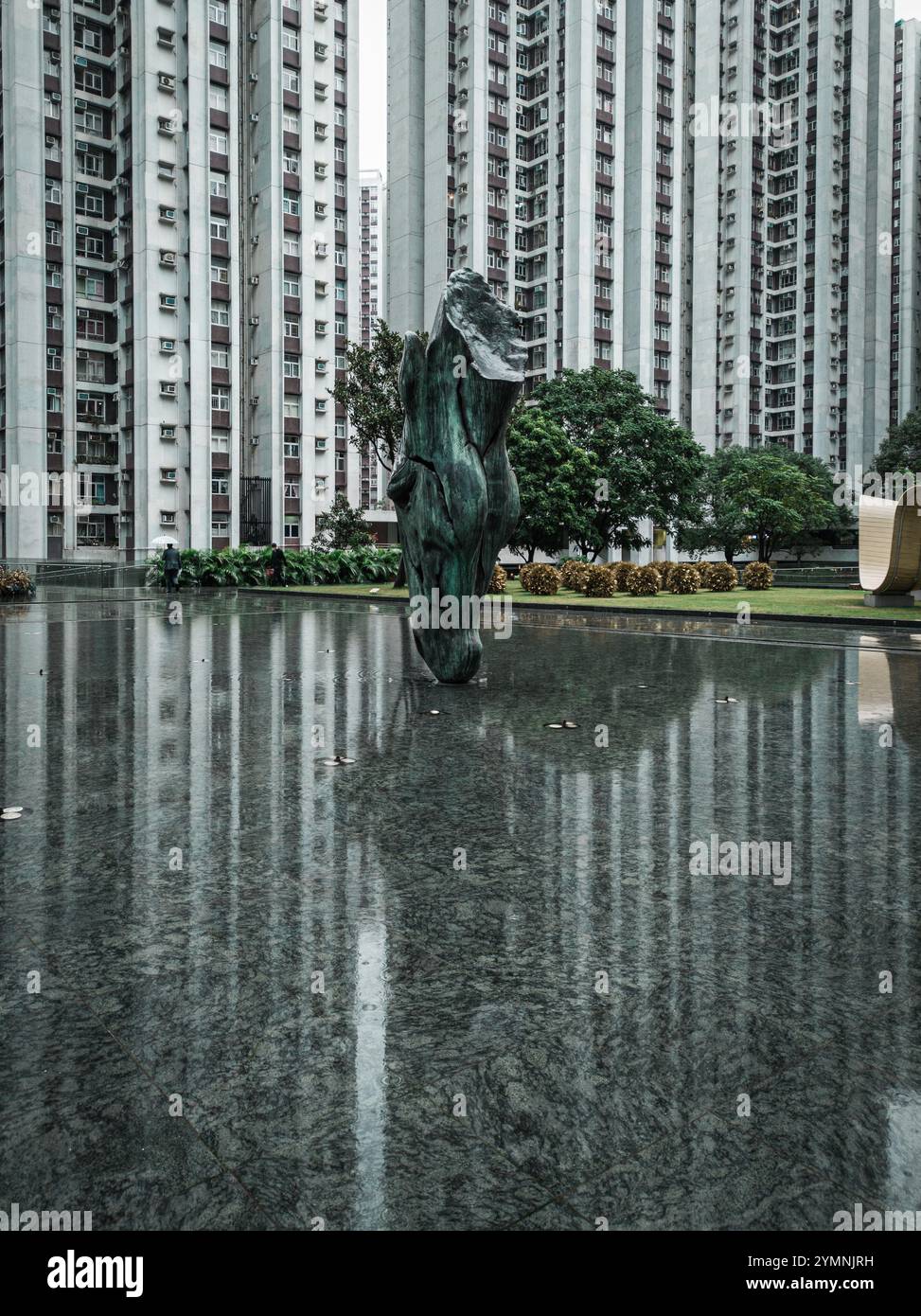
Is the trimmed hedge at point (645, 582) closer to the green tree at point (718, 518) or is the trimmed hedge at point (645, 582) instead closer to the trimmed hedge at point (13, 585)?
the green tree at point (718, 518)

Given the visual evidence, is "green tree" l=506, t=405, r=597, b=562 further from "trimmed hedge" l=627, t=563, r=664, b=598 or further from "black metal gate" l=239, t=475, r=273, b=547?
"black metal gate" l=239, t=475, r=273, b=547

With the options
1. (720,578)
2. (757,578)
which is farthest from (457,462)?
(757,578)

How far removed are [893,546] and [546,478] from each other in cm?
1556

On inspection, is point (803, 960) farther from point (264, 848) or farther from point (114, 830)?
point (114, 830)

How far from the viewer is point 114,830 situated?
4570 mm

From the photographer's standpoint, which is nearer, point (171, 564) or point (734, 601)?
point (734, 601)

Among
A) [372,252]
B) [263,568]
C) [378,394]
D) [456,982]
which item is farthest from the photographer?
[372,252]

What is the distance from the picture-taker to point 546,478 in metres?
35.2

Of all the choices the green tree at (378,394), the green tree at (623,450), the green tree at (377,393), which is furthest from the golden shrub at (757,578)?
the green tree at (377,393)

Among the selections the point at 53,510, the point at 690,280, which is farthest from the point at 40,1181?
the point at 690,280

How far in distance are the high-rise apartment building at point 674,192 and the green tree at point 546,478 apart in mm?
30618

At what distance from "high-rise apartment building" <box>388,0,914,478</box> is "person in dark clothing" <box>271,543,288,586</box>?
3348cm

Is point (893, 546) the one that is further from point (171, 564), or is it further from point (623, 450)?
point (171, 564)

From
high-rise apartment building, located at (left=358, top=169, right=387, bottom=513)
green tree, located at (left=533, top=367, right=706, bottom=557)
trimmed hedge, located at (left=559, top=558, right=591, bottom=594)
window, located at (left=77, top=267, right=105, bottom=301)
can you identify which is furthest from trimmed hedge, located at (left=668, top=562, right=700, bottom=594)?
high-rise apartment building, located at (left=358, top=169, right=387, bottom=513)
